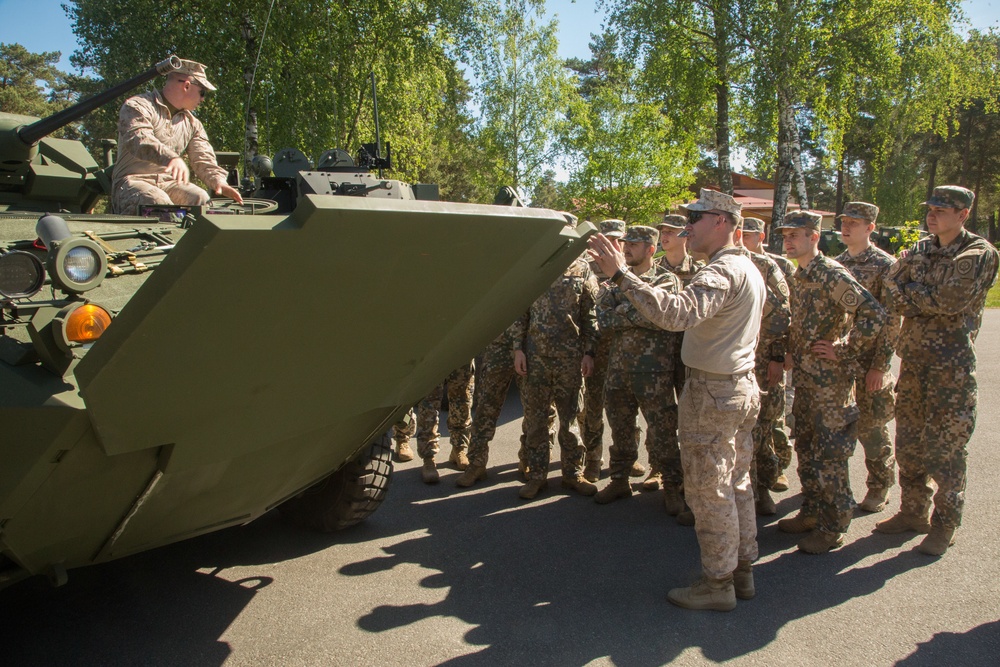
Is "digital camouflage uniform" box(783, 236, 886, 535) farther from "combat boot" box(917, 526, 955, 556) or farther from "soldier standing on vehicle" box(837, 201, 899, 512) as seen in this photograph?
"combat boot" box(917, 526, 955, 556)

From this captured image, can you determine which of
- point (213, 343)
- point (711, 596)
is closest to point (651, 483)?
point (711, 596)

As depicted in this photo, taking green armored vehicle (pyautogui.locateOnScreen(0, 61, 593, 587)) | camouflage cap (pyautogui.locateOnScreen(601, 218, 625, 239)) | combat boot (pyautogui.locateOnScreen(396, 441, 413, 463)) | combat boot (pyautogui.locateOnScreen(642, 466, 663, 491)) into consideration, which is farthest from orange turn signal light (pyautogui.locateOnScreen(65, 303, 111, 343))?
combat boot (pyautogui.locateOnScreen(396, 441, 413, 463))

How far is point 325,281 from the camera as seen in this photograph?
2275 mm

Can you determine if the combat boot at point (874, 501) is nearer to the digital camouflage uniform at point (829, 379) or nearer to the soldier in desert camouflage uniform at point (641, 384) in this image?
Answer: the digital camouflage uniform at point (829, 379)

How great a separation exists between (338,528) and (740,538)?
2077 mm

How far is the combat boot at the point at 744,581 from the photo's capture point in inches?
140

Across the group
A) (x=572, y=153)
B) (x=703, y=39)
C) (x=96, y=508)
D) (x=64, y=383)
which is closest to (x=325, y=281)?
(x=64, y=383)

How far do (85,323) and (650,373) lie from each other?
3043mm

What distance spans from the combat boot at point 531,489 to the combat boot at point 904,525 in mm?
1913

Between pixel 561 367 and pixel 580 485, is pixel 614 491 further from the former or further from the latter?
pixel 561 367

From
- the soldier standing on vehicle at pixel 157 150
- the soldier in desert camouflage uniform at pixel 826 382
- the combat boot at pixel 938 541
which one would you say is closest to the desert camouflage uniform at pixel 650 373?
the soldier in desert camouflage uniform at pixel 826 382

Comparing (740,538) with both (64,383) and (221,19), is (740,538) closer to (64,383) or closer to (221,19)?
(64,383)

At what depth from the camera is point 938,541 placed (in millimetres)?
3936

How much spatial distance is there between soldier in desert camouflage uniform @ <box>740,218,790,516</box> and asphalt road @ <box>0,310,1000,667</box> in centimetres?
25
